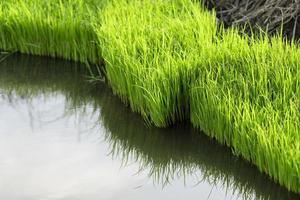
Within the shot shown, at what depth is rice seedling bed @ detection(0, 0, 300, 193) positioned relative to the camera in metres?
2.91

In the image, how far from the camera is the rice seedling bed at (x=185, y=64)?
291cm

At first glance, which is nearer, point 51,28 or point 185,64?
point 185,64

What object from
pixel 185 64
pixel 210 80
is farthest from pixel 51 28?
pixel 210 80

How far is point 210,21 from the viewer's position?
12.8 ft

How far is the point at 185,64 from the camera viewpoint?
3367 mm

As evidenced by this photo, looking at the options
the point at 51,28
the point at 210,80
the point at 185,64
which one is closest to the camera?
the point at 210,80

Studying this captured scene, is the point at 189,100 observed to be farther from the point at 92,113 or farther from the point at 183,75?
the point at 92,113

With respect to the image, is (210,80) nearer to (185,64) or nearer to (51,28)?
(185,64)

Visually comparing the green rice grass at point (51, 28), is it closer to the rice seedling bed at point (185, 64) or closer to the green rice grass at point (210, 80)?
the rice seedling bed at point (185, 64)

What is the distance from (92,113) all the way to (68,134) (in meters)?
0.30

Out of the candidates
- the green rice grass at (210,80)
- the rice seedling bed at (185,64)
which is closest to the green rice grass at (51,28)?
the rice seedling bed at (185,64)

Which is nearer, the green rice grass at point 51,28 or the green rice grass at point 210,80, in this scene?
the green rice grass at point 210,80

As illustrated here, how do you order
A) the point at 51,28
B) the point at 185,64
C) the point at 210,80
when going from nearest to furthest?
the point at 210,80, the point at 185,64, the point at 51,28

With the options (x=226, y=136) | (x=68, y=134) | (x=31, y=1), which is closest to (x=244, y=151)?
(x=226, y=136)
